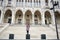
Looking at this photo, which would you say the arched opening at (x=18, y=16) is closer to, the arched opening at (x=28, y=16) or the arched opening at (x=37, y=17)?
the arched opening at (x=28, y=16)

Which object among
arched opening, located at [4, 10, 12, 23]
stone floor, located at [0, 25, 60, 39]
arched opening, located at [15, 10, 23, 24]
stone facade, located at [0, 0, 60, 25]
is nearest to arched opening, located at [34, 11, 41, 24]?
stone facade, located at [0, 0, 60, 25]

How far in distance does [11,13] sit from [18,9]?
7.51ft

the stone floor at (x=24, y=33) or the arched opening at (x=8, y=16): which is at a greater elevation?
the arched opening at (x=8, y=16)

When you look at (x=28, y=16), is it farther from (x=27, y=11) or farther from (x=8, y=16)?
(x=8, y=16)

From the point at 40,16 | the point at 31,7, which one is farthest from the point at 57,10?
the point at 31,7

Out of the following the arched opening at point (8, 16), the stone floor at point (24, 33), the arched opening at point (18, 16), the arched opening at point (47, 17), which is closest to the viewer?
the stone floor at point (24, 33)

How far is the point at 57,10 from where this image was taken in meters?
30.2

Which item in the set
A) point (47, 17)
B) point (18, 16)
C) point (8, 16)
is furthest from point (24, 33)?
point (47, 17)

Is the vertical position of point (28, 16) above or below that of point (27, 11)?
below

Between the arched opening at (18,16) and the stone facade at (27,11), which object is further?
the arched opening at (18,16)

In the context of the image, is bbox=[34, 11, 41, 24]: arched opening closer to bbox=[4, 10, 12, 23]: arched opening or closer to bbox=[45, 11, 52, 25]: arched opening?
bbox=[45, 11, 52, 25]: arched opening

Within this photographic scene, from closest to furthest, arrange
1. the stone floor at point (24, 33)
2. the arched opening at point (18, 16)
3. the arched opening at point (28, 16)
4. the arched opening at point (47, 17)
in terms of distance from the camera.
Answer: the stone floor at point (24, 33) → the arched opening at point (18, 16) → the arched opening at point (28, 16) → the arched opening at point (47, 17)

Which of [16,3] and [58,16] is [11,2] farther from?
[58,16]

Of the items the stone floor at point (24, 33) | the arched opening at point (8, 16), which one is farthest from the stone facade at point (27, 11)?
the stone floor at point (24, 33)
